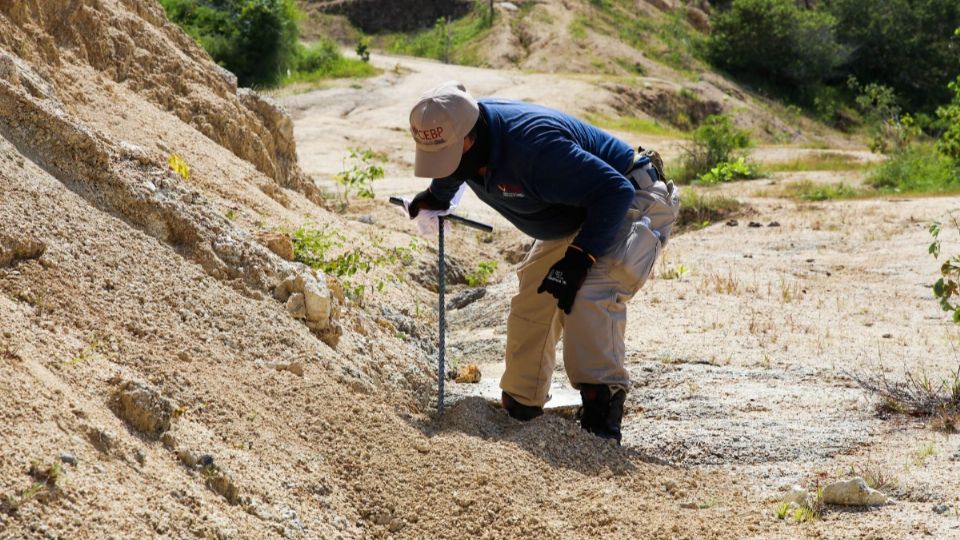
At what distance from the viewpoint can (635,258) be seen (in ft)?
13.6

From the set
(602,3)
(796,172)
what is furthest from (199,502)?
(602,3)

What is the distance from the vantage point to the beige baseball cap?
3830 millimetres

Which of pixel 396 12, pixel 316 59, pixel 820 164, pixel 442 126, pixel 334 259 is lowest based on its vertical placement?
pixel 396 12

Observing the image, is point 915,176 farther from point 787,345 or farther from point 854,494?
point 854,494

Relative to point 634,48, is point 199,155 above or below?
above

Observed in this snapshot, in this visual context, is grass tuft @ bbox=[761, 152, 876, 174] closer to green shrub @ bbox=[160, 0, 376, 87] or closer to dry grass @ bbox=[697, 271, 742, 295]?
dry grass @ bbox=[697, 271, 742, 295]

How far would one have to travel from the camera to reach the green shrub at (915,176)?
43.6ft

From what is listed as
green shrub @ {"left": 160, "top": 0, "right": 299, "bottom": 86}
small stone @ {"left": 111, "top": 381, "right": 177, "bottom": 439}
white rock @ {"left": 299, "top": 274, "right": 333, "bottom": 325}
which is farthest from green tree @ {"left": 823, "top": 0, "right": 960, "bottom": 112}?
small stone @ {"left": 111, "top": 381, "right": 177, "bottom": 439}

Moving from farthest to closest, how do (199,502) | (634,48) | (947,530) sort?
(634,48)
(947,530)
(199,502)

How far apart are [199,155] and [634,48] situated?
1211 inches

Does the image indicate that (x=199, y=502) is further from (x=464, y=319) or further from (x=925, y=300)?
Result: (x=925, y=300)

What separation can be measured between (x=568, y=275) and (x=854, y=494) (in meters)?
1.18

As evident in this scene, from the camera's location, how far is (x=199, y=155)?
21.5 ft

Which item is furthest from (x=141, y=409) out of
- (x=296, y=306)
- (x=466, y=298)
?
Answer: (x=466, y=298)
